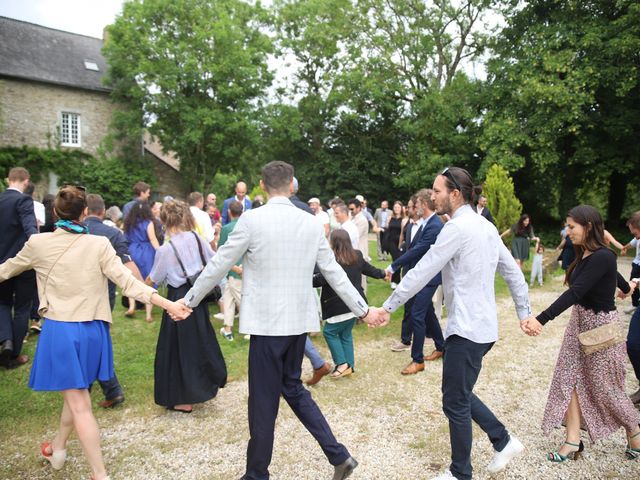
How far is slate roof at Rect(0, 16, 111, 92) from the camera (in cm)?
2630

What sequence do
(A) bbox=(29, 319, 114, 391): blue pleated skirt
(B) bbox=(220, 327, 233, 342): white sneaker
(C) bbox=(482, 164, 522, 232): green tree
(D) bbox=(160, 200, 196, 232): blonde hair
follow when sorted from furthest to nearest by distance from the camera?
(C) bbox=(482, 164, 522, 232): green tree < (B) bbox=(220, 327, 233, 342): white sneaker < (D) bbox=(160, 200, 196, 232): blonde hair < (A) bbox=(29, 319, 114, 391): blue pleated skirt

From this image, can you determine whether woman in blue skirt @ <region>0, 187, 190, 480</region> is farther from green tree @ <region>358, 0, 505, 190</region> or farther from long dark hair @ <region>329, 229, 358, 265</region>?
green tree @ <region>358, 0, 505, 190</region>

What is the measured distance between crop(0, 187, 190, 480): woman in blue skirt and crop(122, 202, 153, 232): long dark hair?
4.48m

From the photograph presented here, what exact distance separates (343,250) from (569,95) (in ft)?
57.8

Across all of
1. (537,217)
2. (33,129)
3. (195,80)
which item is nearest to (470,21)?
(537,217)

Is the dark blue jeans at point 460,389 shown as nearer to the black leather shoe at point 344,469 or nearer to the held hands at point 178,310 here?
the black leather shoe at point 344,469

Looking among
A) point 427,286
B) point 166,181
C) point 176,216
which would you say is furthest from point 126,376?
point 166,181

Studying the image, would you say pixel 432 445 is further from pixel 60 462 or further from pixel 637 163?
pixel 637 163

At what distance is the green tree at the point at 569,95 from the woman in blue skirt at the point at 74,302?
19934mm

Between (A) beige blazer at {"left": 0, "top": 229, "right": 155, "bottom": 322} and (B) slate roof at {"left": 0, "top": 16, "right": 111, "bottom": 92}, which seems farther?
(B) slate roof at {"left": 0, "top": 16, "right": 111, "bottom": 92}

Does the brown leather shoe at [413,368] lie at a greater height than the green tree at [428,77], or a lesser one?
lesser

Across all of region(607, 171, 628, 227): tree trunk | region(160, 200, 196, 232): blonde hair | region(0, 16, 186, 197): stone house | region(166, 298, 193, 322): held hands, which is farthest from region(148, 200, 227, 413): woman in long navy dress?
region(0, 16, 186, 197): stone house

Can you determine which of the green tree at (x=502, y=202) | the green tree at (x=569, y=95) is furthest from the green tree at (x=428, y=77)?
the green tree at (x=502, y=202)

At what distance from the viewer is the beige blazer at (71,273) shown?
11.0ft
